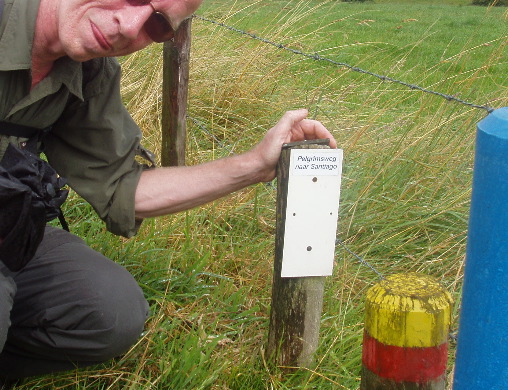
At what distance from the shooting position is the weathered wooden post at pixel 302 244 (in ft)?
6.79

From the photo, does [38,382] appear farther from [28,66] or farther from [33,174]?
[28,66]

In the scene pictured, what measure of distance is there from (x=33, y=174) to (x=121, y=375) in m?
0.73

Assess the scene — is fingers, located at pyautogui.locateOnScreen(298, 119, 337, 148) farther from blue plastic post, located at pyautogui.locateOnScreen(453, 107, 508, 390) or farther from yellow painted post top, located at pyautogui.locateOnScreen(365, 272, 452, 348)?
blue plastic post, located at pyautogui.locateOnScreen(453, 107, 508, 390)

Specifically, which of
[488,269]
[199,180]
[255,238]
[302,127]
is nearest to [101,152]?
[199,180]

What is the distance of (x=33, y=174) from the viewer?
199 centimetres

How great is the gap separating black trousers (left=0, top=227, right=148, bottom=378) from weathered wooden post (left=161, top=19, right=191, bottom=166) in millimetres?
1492

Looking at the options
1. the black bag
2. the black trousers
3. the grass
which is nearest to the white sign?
the grass

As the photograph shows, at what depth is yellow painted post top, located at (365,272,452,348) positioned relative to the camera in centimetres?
130

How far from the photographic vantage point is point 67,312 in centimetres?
222

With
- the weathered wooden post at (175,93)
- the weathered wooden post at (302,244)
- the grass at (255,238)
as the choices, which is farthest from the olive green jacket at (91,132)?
the weathered wooden post at (175,93)

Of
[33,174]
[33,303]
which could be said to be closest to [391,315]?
[33,174]

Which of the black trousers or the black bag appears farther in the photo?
the black trousers

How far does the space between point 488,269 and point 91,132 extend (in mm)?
1594

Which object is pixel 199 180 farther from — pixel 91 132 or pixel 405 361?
pixel 405 361
